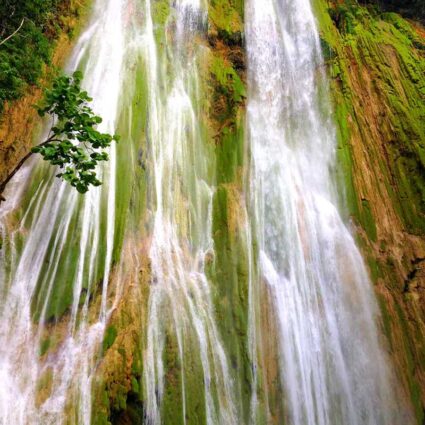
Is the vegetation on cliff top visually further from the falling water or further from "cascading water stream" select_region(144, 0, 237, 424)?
the falling water

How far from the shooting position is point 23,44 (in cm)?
900

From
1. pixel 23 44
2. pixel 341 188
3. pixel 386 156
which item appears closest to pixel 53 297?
pixel 23 44

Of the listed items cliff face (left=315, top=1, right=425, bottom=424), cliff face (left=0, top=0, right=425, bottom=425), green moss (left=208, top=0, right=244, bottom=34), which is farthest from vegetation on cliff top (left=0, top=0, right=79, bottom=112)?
cliff face (left=315, top=1, right=425, bottom=424)

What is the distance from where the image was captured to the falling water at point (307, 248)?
8203 mm

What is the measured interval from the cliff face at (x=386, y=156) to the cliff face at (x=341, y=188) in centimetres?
4

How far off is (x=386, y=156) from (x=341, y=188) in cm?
231

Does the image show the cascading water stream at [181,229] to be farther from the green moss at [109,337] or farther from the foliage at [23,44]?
the foliage at [23,44]

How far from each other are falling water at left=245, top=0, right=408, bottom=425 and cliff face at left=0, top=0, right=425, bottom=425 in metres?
0.40

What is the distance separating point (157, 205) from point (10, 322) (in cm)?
360

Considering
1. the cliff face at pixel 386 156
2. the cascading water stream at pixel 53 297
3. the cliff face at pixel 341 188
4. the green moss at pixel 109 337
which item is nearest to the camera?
the cascading water stream at pixel 53 297

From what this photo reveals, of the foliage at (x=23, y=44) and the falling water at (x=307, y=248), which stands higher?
the foliage at (x=23, y=44)

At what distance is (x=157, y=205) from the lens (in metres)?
8.89

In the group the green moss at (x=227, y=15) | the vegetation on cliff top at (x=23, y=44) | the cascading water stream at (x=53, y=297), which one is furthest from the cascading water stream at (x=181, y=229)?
the vegetation on cliff top at (x=23, y=44)

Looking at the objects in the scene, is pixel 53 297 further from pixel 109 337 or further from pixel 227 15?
pixel 227 15
